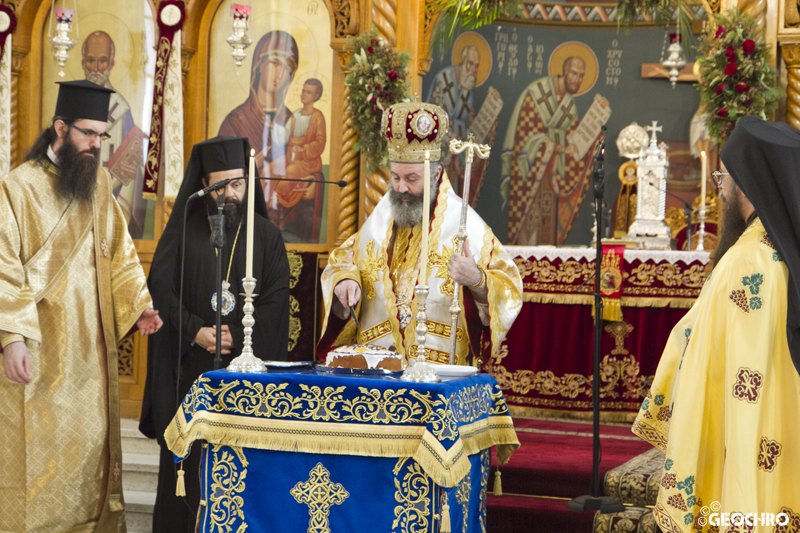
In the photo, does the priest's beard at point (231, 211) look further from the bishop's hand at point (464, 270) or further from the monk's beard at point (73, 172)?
the bishop's hand at point (464, 270)

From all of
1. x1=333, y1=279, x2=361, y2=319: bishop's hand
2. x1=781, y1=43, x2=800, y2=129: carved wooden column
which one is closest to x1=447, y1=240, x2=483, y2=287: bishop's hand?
x1=333, y1=279, x2=361, y2=319: bishop's hand

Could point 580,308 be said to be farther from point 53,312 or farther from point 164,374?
point 53,312

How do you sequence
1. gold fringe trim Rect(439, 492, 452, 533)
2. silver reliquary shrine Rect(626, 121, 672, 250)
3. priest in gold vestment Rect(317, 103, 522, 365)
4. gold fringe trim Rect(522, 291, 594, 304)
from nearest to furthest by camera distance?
gold fringe trim Rect(439, 492, 452, 533), priest in gold vestment Rect(317, 103, 522, 365), gold fringe trim Rect(522, 291, 594, 304), silver reliquary shrine Rect(626, 121, 672, 250)

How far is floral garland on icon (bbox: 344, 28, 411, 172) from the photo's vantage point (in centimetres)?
592

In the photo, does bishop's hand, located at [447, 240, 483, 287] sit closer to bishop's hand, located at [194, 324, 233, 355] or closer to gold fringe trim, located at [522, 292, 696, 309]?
bishop's hand, located at [194, 324, 233, 355]

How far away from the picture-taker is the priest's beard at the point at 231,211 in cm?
443

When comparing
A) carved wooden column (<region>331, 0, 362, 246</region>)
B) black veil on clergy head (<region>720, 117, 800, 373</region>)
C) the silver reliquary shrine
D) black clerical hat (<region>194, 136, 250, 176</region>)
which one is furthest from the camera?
the silver reliquary shrine

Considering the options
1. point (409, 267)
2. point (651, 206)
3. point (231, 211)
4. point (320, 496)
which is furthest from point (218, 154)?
point (651, 206)

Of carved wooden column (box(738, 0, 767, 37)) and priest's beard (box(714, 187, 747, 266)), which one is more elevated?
carved wooden column (box(738, 0, 767, 37))

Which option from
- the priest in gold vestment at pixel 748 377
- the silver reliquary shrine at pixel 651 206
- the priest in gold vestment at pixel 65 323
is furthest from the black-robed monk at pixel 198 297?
the silver reliquary shrine at pixel 651 206

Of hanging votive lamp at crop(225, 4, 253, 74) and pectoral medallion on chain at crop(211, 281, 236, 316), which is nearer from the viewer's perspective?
pectoral medallion on chain at crop(211, 281, 236, 316)

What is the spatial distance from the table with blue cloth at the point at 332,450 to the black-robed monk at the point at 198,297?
1221mm

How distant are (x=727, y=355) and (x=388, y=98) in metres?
3.54

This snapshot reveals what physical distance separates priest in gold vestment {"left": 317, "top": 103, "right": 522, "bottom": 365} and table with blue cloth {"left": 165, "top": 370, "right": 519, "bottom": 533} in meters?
0.87
